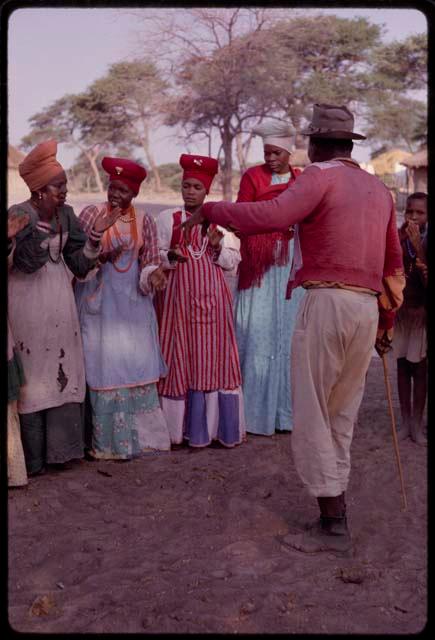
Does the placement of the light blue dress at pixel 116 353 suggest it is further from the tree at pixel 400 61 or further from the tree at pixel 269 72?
the tree at pixel 400 61

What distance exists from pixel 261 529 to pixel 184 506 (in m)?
0.48

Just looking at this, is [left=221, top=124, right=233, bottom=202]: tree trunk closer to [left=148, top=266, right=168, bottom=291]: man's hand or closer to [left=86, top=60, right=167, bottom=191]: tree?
[left=86, top=60, right=167, bottom=191]: tree

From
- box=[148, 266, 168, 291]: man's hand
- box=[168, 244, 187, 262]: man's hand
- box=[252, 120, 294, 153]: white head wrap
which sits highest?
box=[252, 120, 294, 153]: white head wrap

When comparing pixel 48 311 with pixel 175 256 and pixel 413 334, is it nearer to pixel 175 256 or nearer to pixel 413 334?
pixel 175 256

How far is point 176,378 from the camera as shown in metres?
5.18

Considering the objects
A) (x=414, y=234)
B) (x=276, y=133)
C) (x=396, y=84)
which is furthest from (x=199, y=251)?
(x=396, y=84)

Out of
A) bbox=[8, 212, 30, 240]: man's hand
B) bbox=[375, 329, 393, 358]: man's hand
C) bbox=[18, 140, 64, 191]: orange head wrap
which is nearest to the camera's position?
bbox=[8, 212, 30, 240]: man's hand

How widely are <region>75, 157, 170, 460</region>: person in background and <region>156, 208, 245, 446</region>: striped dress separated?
0.20m

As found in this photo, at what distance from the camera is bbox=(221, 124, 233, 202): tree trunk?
84.9ft

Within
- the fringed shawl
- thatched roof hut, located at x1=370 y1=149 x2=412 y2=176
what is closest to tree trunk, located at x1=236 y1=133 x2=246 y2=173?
thatched roof hut, located at x1=370 y1=149 x2=412 y2=176

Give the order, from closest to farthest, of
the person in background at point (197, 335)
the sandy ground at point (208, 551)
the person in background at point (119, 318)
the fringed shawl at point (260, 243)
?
1. the sandy ground at point (208, 551)
2. the person in background at point (119, 318)
3. the person in background at point (197, 335)
4. the fringed shawl at point (260, 243)

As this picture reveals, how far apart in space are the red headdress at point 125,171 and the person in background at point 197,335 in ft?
1.32

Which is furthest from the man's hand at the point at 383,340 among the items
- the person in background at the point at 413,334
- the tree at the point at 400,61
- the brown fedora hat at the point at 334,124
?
the tree at the point at 400,61

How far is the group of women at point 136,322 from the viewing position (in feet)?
14.7
